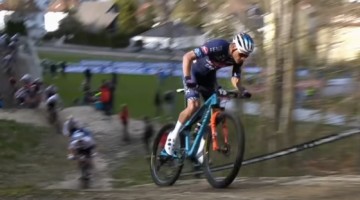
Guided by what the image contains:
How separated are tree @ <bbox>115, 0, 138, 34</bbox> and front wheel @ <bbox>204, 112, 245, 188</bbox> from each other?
5.42 m

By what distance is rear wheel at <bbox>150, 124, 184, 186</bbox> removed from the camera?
7.93 meters

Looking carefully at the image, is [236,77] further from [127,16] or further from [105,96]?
[105,96]

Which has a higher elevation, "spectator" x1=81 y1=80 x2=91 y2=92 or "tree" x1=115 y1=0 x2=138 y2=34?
"tree" x1=115 y1=0 x2=138 y2=34

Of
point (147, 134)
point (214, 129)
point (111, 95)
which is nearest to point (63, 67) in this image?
point (111, 95)

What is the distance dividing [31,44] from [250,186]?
36.4ft

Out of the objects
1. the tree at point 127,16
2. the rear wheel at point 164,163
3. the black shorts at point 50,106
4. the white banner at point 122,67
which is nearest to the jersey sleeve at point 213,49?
the rear wheel at point 164,163

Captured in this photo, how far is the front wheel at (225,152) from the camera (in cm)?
694

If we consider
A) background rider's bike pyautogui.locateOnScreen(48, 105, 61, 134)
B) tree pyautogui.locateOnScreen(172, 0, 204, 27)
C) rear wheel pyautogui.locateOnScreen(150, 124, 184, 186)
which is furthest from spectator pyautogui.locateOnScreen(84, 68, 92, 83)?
rear wheel pyautogui.locateOnScreen(150, 124, 184, 186)

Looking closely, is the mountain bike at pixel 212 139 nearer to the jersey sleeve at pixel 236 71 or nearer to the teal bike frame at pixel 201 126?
the teal bike frame at pixel 201 126

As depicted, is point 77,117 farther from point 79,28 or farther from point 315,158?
point 315,158

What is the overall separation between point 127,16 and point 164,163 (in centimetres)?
544

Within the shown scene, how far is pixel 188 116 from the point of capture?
7.60 meters

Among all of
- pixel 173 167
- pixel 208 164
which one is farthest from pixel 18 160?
pixel 208 164

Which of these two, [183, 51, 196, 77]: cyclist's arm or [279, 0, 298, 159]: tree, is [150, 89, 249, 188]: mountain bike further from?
[279, 0, 298, 159]: tree
